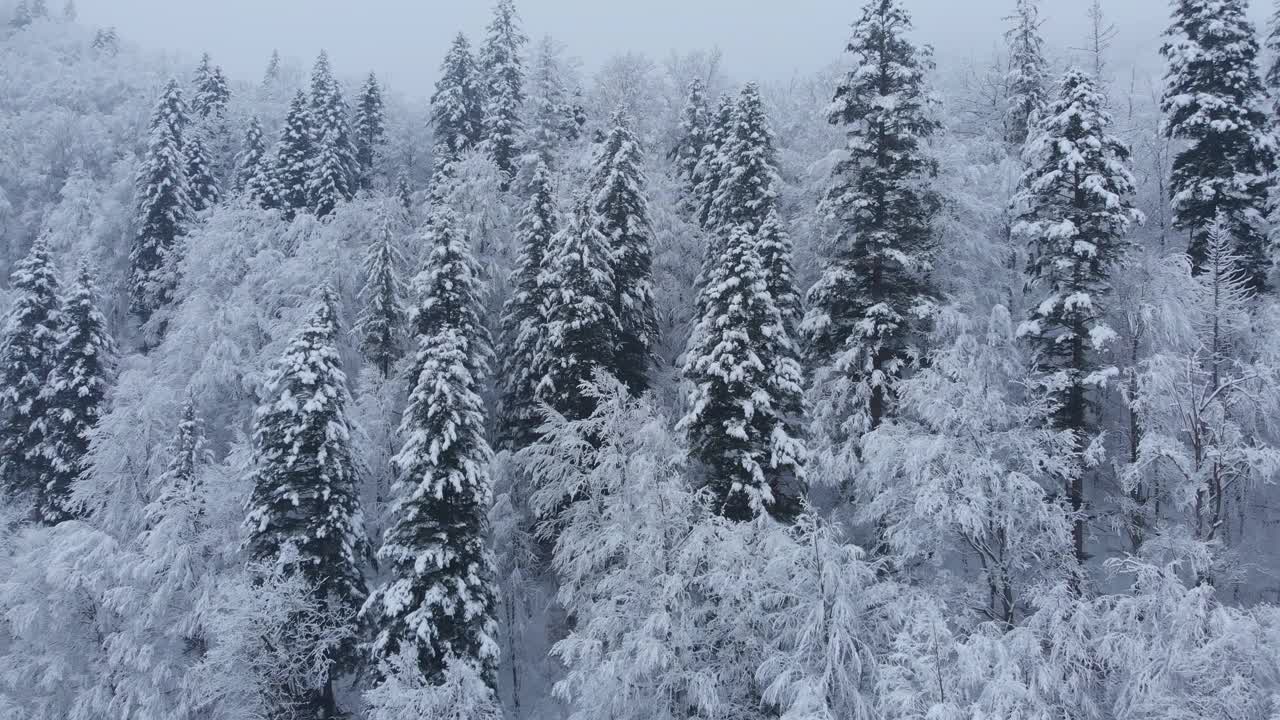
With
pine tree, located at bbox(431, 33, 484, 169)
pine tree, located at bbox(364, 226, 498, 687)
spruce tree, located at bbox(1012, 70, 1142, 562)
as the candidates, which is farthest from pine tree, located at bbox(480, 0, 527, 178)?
spruce tree, located at bbox(1012, 70, 1142, 562)

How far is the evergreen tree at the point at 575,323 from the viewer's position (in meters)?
24.5

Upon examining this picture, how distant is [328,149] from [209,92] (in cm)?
2522

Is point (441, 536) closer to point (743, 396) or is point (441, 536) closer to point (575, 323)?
point (575, 323)

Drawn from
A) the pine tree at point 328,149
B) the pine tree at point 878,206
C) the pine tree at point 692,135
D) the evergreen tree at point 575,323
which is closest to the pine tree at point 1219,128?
the pine tree at point 878,206

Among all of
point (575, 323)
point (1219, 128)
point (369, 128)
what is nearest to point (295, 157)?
point (369, 128)

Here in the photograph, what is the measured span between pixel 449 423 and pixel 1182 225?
2293cm

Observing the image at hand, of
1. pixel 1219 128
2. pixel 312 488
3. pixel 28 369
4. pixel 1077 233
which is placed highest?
pixel 1219 128

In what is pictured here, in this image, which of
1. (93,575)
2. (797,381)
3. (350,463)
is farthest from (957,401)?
(93,575)

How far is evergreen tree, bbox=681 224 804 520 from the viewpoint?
806 inches

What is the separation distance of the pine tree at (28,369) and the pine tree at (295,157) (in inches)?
507

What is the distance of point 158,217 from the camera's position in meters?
47.6

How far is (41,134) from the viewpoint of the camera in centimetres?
6412

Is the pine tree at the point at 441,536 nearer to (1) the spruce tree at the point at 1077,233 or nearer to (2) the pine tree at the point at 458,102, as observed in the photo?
(1) the spruce tree at the point at 1077,233

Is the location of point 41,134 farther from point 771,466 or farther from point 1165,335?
Answer: point 1165,335
